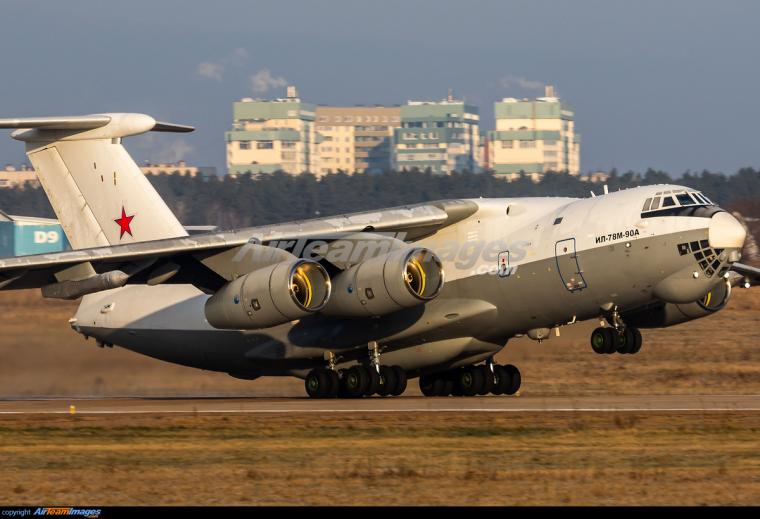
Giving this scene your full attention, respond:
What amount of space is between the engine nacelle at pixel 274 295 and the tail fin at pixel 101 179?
3256 millimetres

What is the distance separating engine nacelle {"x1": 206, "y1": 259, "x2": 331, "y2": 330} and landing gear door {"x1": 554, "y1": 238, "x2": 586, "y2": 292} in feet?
9.70

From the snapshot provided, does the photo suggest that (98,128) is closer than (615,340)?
No

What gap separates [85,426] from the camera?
14859 millimetres

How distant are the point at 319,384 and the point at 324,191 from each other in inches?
3127

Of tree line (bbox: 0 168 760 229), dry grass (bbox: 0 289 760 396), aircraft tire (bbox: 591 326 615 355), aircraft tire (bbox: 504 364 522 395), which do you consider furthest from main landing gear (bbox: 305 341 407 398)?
tree line (bbox: 0 168 760 229)

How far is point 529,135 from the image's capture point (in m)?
150

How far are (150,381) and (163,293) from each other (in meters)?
3.05

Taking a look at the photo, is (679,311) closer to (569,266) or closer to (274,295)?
(569,266)

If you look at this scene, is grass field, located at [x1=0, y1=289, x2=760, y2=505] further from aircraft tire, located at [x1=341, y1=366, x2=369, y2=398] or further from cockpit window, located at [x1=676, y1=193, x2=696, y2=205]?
cockpit window, located at [x1=676, y1=193, x2=696, y2=205]

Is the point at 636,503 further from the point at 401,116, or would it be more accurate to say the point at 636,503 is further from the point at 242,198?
the point at 401,116

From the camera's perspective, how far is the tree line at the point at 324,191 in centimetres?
9131

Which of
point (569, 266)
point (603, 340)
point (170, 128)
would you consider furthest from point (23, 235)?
point (603, 340)
